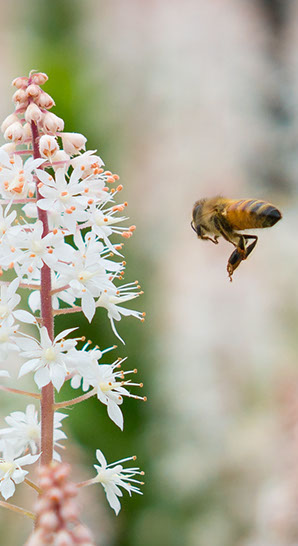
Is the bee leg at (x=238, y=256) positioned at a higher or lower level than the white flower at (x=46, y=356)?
higher

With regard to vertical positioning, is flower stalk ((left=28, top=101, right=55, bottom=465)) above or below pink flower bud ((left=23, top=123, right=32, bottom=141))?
below

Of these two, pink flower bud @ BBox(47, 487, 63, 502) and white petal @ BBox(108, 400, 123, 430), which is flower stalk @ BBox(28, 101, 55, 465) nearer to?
white petal @ BBox(108, 400, 123, 430)

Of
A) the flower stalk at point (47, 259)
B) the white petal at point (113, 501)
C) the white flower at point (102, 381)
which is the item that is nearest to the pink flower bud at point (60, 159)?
the flower stalk at point (47, 259)

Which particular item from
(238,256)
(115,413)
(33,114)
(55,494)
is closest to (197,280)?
(238,256)

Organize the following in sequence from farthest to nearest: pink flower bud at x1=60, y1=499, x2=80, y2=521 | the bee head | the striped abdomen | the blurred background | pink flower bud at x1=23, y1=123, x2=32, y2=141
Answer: the blurred background
the bee head
the striped abdomen
pink flower bud at x1=23, y1=123, x2=32, y2=141
pink flower bud at x1=60, y1=499, x2=80, y2=521

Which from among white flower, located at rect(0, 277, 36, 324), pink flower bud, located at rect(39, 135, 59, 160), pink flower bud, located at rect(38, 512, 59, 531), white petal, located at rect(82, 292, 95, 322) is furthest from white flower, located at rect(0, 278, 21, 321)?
pink flower bud, located at rect(38, 512, 59, 531)

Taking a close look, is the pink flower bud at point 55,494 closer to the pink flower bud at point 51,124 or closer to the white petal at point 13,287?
the white petal at point 13,287
